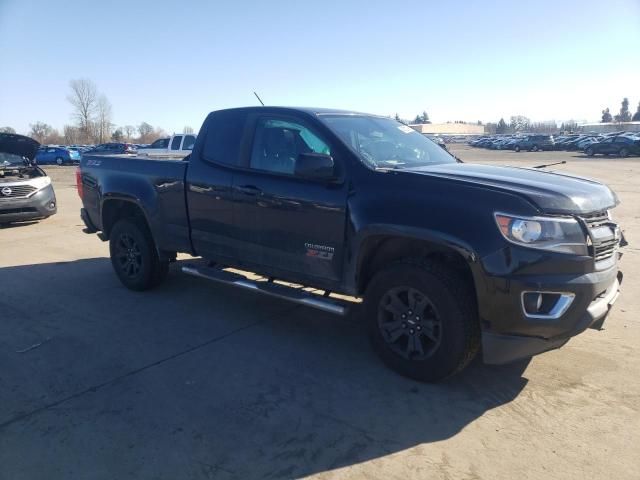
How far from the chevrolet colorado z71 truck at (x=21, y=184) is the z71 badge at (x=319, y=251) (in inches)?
345

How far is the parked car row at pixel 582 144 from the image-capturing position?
41688mm

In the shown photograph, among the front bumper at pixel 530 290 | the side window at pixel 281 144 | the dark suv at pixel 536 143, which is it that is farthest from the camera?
the dark suv at pixel 536 143

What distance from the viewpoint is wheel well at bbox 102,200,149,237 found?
617 cm

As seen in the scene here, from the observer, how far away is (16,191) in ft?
35.1

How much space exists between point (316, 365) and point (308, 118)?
2071 mm

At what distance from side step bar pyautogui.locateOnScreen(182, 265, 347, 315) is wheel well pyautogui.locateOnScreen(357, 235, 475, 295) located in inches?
10.2

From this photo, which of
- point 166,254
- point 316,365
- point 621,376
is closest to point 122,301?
point 166,254

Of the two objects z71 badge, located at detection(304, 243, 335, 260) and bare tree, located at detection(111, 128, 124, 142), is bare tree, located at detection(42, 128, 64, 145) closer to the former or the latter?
bare tree, located at detection(111, 128, 124, 142)

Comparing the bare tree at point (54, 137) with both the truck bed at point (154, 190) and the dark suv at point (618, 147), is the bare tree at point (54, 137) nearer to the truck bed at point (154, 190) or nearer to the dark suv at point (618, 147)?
the dark suv at point (618, 147)

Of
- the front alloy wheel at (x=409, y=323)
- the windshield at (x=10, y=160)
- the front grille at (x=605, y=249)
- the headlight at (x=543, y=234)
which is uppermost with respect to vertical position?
the windshield at (x=10, y=160)

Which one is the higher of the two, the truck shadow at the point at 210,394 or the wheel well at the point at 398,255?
the wheel well at the point at 398,255

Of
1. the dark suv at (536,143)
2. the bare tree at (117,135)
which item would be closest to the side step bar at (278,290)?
the dark suv at (536,143)

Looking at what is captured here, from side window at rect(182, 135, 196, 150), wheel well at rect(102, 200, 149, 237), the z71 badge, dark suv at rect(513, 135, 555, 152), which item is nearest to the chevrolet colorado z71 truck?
wheel well at rect(102, 200, 149, 237)

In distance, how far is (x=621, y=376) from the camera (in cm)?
385
